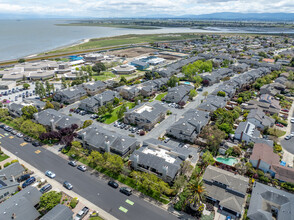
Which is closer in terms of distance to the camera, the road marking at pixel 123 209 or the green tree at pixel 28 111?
the road marking at pixel 123 209

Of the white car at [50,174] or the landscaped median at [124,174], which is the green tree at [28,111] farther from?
the white car at [50,174]

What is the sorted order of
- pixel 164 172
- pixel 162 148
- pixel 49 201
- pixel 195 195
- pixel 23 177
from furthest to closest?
pixel 162 148, pixel 23 177, pixel 164 172, pixel 195 195, pixel 49 201

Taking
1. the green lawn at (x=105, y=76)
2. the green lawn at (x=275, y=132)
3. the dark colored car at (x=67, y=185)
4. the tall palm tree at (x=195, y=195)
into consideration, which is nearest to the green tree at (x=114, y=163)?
the dark colored car at (x=67, y=185)

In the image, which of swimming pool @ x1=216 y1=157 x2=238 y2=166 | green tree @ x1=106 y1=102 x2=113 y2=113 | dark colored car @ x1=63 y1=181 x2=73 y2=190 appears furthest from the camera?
green tree @ x1=106 y1=102 x2=113 y2=113

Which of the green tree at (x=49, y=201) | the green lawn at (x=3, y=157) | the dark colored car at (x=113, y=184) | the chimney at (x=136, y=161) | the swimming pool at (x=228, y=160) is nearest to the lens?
the green tree at (x=49, y=201)

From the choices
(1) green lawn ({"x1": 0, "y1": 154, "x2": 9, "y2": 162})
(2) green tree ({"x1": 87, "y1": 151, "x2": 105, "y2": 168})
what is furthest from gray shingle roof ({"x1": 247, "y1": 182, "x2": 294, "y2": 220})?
(1) green lawn ({"x1": 0, "y1": 154, "x2": 9, "y2": 162})

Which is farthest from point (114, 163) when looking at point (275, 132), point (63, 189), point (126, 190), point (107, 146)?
point (275, 132)

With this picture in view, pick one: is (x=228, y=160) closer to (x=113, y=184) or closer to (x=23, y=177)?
(x=113, y=184)

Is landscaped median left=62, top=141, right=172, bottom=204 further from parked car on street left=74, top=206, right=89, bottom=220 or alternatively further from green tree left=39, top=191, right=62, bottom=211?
green tree left=39, top=191, right=62, bottom=211

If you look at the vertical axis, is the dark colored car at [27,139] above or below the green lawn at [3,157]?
above
